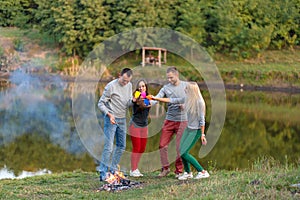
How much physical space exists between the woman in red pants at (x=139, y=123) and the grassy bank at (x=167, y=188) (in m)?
0.36

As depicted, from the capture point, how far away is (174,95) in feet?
27.6

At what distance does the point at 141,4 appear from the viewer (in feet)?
120

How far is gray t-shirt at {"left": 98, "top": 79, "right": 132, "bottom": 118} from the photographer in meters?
8.07

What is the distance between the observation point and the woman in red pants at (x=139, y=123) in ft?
27.7

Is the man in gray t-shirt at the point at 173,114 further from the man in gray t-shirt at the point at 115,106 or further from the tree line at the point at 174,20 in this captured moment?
the tree line at the point at 174,20

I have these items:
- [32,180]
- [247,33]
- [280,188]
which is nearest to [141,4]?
[247,33]

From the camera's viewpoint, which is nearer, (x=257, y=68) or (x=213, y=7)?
(x=257, y=68)

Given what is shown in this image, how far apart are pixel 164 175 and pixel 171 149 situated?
53 centimetres

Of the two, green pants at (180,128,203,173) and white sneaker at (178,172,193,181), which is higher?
green pants at (180,128,203,173)

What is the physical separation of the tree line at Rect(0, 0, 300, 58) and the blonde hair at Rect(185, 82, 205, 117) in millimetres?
27942

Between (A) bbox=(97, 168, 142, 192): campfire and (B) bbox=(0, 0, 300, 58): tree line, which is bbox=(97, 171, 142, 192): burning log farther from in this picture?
(B) bbox=(0, 0, 300, 58): tree line

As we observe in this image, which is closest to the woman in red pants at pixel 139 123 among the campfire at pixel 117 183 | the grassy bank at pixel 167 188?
the grassy bank at pixel 167 188

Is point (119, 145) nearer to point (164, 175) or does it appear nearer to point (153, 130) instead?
point (164, 175)

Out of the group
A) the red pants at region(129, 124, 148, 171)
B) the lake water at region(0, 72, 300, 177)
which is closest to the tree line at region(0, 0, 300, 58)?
the lake water at region(0, 72, 300, 177)
